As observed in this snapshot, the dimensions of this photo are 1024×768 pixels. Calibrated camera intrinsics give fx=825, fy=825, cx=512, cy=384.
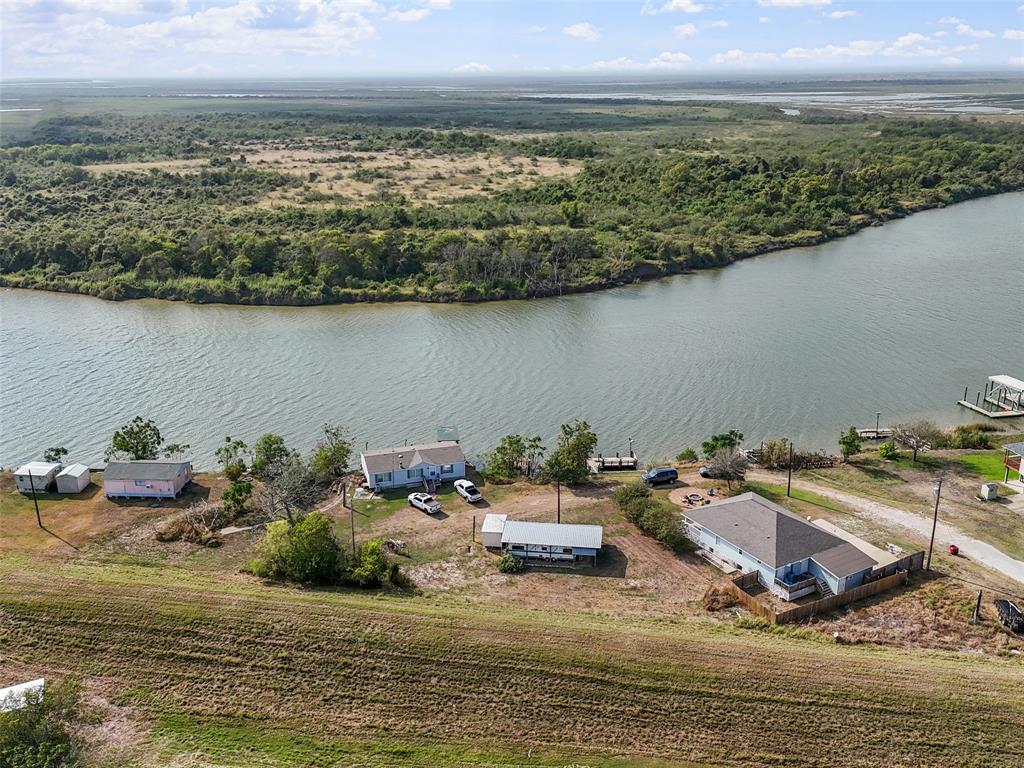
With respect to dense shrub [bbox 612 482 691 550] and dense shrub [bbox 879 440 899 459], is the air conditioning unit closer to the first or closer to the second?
dense shrub [bbox 879 440 899 459]

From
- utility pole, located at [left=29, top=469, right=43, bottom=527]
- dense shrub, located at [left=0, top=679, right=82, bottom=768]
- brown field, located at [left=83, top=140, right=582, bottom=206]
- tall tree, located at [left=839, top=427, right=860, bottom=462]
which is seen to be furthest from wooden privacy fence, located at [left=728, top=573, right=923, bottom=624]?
brown field, located at [left=83, top=140, right=582, bottom=206]

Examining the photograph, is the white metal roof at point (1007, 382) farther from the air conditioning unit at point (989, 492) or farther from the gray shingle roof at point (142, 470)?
the gray shingle roof at point (142, 470)

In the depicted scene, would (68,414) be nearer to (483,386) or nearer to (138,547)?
(138,547)

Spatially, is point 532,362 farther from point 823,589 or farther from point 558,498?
point 823,589

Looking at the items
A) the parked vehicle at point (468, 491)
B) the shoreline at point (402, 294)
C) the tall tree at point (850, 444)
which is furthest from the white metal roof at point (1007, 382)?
the shoreline at point (402, 294)

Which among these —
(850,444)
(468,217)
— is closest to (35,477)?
(850,444)

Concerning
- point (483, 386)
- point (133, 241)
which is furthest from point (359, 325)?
point (133, 241)
